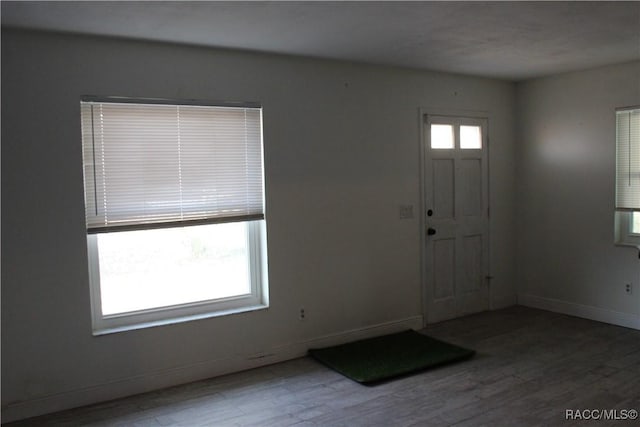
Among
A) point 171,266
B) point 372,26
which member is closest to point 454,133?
point 372,26

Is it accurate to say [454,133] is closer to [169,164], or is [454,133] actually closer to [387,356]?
[387,356]

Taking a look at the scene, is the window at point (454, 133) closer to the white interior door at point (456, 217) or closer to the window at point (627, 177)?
the white interior door at point (456, 217)

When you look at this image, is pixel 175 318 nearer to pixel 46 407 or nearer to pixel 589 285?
pixel 46 407

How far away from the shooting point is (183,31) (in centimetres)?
338

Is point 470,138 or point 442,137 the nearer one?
point 442,137

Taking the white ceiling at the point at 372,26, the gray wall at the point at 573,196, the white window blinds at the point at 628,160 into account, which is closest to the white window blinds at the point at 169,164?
the white ceiling at the point at 372,26

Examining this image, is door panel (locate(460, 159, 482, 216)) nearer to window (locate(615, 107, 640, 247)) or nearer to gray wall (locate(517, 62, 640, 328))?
gray wall (locate(517, 62, 640, 328))

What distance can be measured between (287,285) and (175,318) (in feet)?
3.04

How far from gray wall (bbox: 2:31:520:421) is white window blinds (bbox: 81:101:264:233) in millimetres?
106

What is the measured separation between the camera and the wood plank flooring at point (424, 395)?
3.25 meters

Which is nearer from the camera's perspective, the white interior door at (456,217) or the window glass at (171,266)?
the window glass at (171,266)

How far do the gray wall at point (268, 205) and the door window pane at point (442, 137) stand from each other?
230 mm

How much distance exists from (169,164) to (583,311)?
4279mm

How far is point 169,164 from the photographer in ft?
12.4
